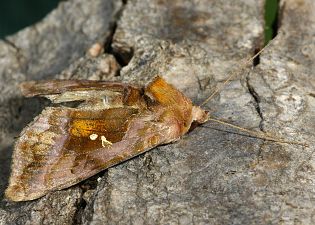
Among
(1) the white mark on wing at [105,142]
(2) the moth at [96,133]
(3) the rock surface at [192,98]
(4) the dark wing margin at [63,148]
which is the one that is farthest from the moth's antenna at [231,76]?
(1) the white mark on wing at [105,142]

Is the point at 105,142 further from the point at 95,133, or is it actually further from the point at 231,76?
the point at 231,76

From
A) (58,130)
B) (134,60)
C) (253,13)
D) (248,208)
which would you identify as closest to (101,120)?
(58,130)

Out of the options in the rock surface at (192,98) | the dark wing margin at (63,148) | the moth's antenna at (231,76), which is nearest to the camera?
the rock surface at (192,98)

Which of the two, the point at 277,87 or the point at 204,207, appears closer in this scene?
the point at 204,207

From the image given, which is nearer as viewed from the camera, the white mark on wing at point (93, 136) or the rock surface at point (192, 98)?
the rock surface at point (192, 98)

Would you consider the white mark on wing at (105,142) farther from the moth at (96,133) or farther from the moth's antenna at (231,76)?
the moth's antenna at (231,76)

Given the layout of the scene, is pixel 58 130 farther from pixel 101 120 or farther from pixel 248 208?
pixel 248 208

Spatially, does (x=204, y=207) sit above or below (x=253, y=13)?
below
